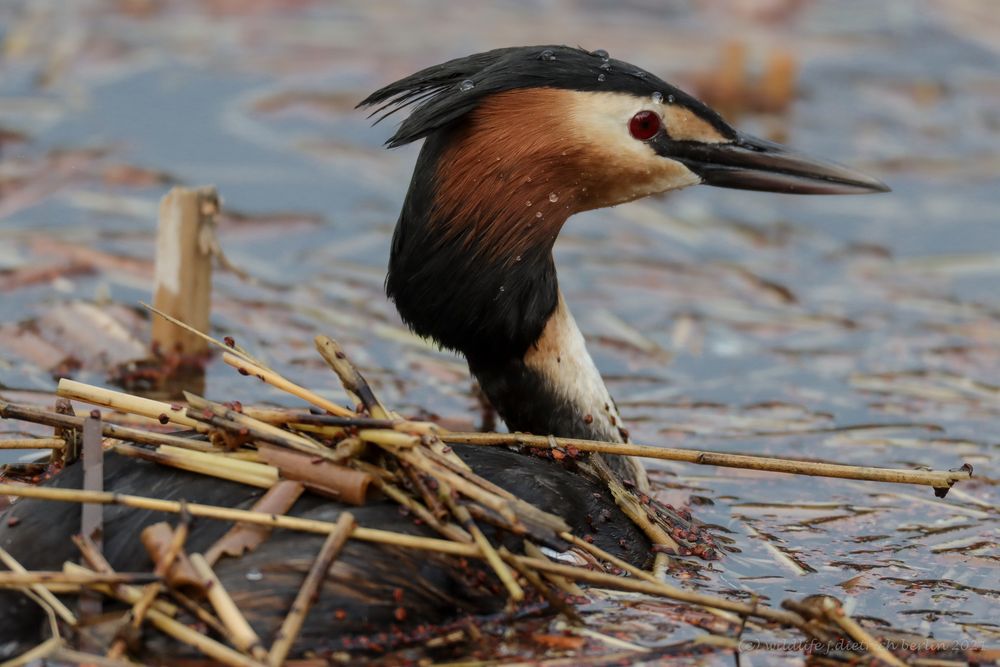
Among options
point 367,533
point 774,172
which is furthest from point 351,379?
point 774,172

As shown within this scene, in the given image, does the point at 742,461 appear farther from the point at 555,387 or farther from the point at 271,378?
the point at 271,378

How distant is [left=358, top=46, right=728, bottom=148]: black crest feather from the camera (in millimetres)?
5184

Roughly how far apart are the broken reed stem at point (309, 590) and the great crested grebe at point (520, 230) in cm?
16

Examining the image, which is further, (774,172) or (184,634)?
(774,172)

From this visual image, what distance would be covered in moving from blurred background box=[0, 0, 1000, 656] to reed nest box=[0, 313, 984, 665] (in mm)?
331

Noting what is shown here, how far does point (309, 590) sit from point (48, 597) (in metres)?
0.70

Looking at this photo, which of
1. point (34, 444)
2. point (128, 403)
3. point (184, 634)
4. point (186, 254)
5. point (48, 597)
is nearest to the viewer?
point (184, 634)

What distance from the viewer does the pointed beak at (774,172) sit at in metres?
5.67

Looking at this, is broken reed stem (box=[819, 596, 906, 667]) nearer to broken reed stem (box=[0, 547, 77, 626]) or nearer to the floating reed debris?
the floating reed debris

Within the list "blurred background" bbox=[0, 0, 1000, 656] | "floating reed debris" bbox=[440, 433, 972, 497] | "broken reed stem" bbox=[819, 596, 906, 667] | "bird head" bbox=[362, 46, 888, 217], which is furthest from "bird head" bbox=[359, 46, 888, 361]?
"broken reed stem" bbox=[819, 596, 906, 667]

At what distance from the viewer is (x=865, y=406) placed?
24.0 ft

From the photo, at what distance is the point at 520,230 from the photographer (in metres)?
5.35

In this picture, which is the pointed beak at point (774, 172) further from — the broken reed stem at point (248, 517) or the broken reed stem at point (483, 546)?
the broken reed stem at point (248, 517)

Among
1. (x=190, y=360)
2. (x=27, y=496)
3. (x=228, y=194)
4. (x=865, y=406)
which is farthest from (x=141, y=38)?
(x=27, y=496)
